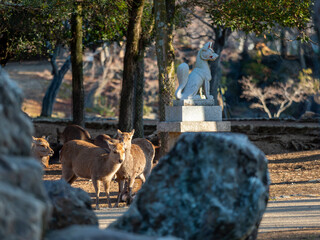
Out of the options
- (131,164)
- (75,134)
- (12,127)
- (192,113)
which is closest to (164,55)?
(192,113)

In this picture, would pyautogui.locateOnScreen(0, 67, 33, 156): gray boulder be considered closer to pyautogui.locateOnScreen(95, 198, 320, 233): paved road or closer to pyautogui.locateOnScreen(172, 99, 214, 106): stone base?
pyautogui.locateOnScreen(95, 198, 320, 233): paved road

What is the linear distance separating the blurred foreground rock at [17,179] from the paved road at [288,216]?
12.3ft

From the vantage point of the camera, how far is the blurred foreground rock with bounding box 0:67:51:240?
2.47 metres

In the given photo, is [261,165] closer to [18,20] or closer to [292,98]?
[18,20]

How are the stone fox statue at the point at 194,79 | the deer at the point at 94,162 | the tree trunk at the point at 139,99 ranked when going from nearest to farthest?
1. the deer at the point at 94,162
2. the stone fox statue at the point at 194,79
3. the tree trunk at the point at 139,99

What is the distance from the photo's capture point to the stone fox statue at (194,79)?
11.1 meters

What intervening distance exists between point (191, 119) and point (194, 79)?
3.53ft

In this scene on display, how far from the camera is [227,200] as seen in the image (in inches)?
148

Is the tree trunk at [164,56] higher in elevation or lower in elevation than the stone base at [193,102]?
higher

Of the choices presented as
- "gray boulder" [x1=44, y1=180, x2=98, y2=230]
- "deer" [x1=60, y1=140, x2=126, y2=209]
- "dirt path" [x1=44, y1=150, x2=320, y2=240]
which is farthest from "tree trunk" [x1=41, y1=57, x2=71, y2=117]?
"gray boulder" [x1=44, y1=180, x2=98, y2=230]

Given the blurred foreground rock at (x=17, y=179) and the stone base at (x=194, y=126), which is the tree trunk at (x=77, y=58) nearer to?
the stone base at (x=194, y=126)

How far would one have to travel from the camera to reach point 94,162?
32.8 ft

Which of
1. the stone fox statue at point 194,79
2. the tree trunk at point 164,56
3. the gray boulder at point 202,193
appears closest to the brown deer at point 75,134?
the tree trunk at point 164,56

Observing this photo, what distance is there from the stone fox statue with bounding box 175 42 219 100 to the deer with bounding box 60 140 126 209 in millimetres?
2040
